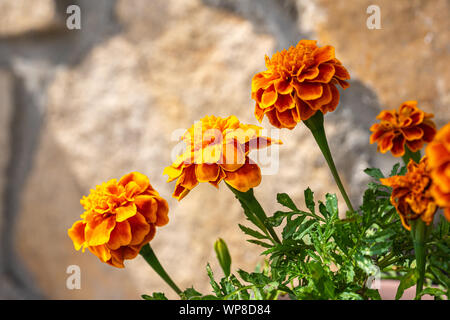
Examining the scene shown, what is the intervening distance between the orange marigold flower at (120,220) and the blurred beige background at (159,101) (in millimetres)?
291

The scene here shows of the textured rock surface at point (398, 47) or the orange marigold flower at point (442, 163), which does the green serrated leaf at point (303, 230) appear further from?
the textured rock surface at point (398, 47)

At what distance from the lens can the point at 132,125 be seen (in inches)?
25.4

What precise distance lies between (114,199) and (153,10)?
1.34 feet

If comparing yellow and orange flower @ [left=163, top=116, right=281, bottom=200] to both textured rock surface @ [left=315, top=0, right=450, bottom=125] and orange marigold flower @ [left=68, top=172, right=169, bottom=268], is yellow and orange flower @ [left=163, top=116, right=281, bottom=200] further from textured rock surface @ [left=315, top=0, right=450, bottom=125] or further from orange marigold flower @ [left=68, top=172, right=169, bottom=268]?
textured rock surface @ [left=315, top=0, right=450, bottom=125]

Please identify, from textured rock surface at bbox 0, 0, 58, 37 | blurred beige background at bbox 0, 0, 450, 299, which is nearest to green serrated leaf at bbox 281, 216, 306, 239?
blurred beige background at bbox 0, 0, 450, 299

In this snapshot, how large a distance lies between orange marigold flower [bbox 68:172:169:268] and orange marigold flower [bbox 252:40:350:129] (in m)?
0.09

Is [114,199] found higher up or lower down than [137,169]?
lower down

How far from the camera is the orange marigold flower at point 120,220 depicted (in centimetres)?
27

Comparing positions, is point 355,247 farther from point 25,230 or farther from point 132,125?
point 25,230

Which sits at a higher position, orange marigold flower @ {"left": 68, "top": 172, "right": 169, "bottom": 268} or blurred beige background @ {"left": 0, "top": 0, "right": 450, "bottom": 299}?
blurred beige background @ {"left": 0, "top": 0, "right": 450, "bottom": 299}

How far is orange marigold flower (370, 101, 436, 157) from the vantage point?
1.05 feet

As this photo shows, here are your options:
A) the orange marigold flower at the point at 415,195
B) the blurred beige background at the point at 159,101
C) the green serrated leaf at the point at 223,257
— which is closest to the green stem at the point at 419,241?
the orange marigold flower at the point at 415,195
